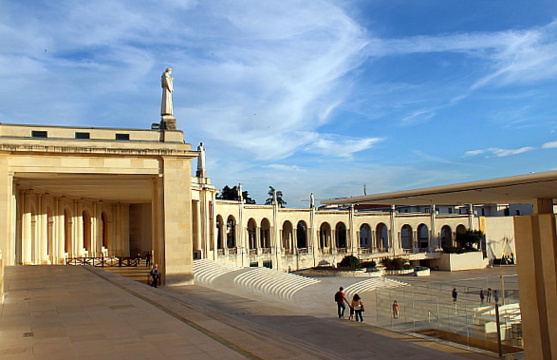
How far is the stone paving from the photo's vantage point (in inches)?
289

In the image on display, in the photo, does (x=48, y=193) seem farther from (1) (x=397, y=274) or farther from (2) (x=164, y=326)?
(1) (x=397, y=274)

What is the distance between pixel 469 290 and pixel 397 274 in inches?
1341

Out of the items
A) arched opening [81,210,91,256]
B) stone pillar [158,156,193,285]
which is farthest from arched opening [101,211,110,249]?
stone pillar [158,156,193,285]

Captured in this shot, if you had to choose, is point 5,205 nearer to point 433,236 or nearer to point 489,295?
point 489,295

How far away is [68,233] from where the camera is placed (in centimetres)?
3209

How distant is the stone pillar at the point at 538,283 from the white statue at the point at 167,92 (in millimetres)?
16408

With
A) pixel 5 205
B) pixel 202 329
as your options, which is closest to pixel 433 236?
pixel 5 205

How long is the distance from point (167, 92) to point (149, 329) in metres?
15.8

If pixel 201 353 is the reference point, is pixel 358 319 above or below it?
below

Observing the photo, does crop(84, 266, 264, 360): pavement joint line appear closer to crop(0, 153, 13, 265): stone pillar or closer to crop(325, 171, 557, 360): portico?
crop(325, 171, 557, 360): portico

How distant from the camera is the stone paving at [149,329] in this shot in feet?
24.1

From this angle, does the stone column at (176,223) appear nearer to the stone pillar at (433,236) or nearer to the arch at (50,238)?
the arch at (50,238)

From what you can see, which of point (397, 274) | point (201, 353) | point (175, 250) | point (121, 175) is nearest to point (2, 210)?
point (121, 175)

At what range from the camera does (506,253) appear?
68.7 metres
